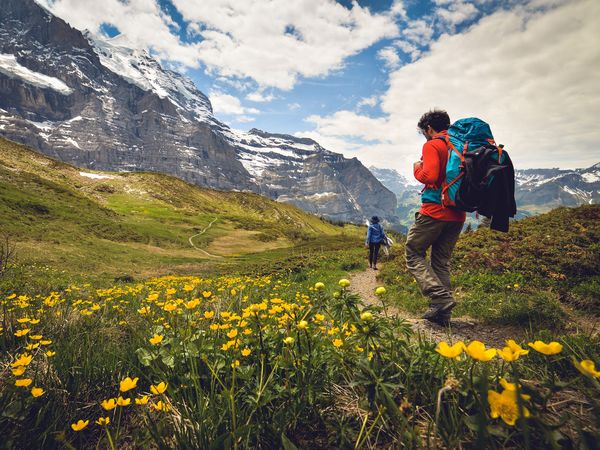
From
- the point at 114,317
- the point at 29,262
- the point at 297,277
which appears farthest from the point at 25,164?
the point at 114,317

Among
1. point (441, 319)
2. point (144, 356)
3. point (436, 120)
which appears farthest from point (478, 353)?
point (436, 120)

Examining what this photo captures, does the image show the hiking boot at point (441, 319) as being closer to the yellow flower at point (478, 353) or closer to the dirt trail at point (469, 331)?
the dirt trail at point (469, 331)

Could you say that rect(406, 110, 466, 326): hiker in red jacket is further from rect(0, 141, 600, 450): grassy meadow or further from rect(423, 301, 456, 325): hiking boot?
rect(0, 141, 600, 450): grassy meadow

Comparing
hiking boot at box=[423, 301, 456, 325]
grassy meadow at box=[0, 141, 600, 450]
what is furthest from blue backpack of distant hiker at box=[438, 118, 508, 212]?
grassy meadow at box=[0, 141, 600, 450]

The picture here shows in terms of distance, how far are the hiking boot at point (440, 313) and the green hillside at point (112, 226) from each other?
73.1 ft

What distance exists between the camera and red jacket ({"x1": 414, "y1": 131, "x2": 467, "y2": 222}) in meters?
5.35

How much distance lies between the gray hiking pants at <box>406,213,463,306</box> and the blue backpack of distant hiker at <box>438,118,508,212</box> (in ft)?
1.87

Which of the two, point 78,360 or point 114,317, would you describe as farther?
point 114,317

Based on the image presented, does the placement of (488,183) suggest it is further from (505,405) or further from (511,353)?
(505,405)

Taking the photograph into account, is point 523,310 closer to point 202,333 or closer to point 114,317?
point 202,333

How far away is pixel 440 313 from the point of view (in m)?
5.61

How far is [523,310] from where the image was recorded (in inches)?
238

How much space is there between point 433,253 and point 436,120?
2.59 m

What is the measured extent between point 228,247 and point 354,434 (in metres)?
55.5
